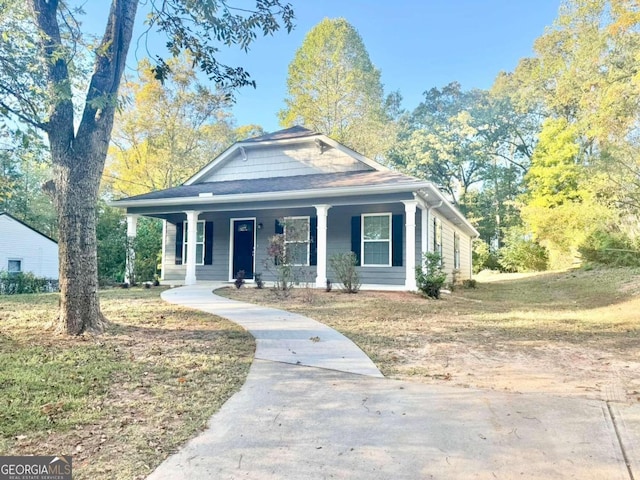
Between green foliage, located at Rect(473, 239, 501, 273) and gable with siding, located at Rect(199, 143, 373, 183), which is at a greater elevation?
gable with siding, located at Rect(199, 143, 373, 183)

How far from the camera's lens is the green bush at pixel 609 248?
14.9 metres

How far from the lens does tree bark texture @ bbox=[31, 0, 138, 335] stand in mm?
5180

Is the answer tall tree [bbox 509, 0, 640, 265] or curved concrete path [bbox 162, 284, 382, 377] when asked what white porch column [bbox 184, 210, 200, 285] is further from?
tall tree [bbox 509, 0, 640, 265]

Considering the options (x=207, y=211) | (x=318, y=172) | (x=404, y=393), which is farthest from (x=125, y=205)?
(x=404, y=393)

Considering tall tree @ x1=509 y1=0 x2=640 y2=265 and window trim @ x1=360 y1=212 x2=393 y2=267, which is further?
window trim @ x1=360 y1=212 x2=393 y2=267

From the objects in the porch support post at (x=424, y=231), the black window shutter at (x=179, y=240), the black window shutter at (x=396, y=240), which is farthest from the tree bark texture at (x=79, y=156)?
the black window shutter at (x=179, y=240)

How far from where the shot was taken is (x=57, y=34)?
5414mm

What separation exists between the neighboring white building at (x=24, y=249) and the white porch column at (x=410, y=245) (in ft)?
65.5

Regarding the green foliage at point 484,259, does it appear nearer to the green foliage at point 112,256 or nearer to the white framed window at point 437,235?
the white framed window at point 437,235

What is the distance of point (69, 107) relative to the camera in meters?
5.41

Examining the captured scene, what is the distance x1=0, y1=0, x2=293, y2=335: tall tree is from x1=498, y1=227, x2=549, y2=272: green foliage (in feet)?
77.9

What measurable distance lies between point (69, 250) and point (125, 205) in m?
9.05

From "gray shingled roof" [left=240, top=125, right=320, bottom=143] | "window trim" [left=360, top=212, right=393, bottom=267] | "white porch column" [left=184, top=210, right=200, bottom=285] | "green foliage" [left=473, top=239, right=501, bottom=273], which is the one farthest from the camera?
"green foliage" [left=473, top=239, right=501, bottom=273]

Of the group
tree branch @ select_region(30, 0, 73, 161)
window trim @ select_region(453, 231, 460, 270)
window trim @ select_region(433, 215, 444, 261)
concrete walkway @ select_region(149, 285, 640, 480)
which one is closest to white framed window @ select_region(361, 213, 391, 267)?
window trim @ select_region(433, 215, 444, 261)
